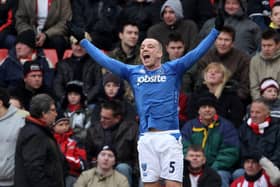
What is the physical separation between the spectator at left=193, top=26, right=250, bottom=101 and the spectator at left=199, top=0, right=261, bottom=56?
0.52 m

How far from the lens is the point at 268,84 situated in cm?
1545

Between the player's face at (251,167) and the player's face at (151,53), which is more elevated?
the player's face at (151,53)

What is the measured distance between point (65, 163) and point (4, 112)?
1559 millimetres

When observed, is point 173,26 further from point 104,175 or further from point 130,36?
point 104,175

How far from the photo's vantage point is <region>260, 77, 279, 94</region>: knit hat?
15422 mm

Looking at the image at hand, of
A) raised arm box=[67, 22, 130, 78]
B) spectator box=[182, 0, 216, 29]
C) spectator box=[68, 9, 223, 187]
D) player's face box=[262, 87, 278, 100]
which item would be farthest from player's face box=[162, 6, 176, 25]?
spectator box=[68, 9, 223, 187]

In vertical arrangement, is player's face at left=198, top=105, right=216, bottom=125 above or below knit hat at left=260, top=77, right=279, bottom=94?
below

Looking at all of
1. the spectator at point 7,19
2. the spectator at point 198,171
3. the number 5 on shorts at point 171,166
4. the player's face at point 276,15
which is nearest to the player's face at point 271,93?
the spectator at point 198,171

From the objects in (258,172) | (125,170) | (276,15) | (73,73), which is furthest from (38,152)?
(276,15)

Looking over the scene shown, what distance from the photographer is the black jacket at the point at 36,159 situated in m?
12.5

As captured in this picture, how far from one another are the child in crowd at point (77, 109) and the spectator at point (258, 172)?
2672 mm

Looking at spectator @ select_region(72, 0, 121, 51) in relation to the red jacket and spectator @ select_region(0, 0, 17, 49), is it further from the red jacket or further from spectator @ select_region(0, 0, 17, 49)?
the red jacket

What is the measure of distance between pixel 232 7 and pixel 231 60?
3.63ft

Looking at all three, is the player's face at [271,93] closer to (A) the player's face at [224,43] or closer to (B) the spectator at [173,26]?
(A) the player's face at [224,43]
